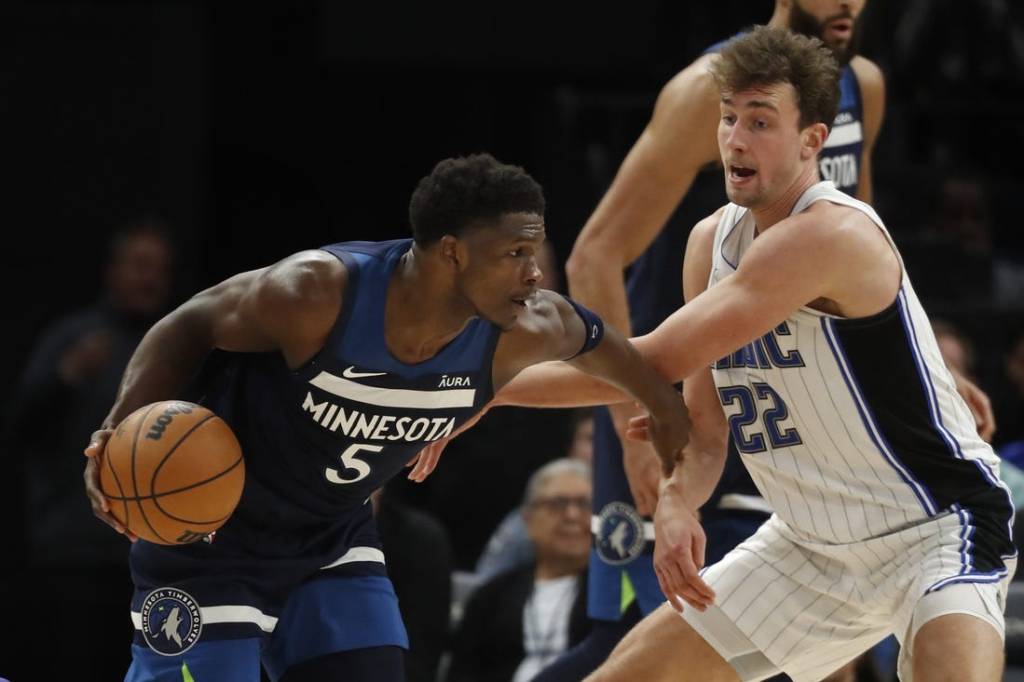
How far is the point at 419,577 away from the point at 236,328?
2711mm

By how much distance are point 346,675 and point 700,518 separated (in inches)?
54.4

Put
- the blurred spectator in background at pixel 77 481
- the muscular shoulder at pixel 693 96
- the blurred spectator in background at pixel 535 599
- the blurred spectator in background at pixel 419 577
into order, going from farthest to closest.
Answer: the blurred spectator in background at pixel 77 481
the blurred spectator in background at pixel 535 599
the blurred spectator in background at pixel 419 577
the muscular shoulder at pixel 693 96

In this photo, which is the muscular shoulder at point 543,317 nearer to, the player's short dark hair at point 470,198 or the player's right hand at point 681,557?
the player's short dark hair at point 470,198

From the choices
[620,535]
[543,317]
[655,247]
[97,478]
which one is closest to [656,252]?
[655,247]

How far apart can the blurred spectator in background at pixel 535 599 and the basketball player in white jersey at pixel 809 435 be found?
2574 millimetres

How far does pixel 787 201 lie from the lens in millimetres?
4379

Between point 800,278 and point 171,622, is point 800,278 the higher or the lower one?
the higher one

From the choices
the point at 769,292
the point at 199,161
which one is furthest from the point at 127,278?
the point at 769,292

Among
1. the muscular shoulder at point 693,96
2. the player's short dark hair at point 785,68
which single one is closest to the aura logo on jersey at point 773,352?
the player's short dark hair at point 785,68

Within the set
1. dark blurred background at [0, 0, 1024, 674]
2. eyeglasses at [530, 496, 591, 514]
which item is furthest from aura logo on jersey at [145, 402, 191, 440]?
dark blurred background at [0, 0, 1024, 674]

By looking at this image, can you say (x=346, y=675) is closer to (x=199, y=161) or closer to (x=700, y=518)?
(x=700, y=518)

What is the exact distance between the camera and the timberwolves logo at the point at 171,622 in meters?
4.38

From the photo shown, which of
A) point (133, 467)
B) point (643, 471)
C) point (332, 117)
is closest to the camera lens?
point (133, 467)

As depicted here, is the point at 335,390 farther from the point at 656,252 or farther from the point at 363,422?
the point at 656,252
